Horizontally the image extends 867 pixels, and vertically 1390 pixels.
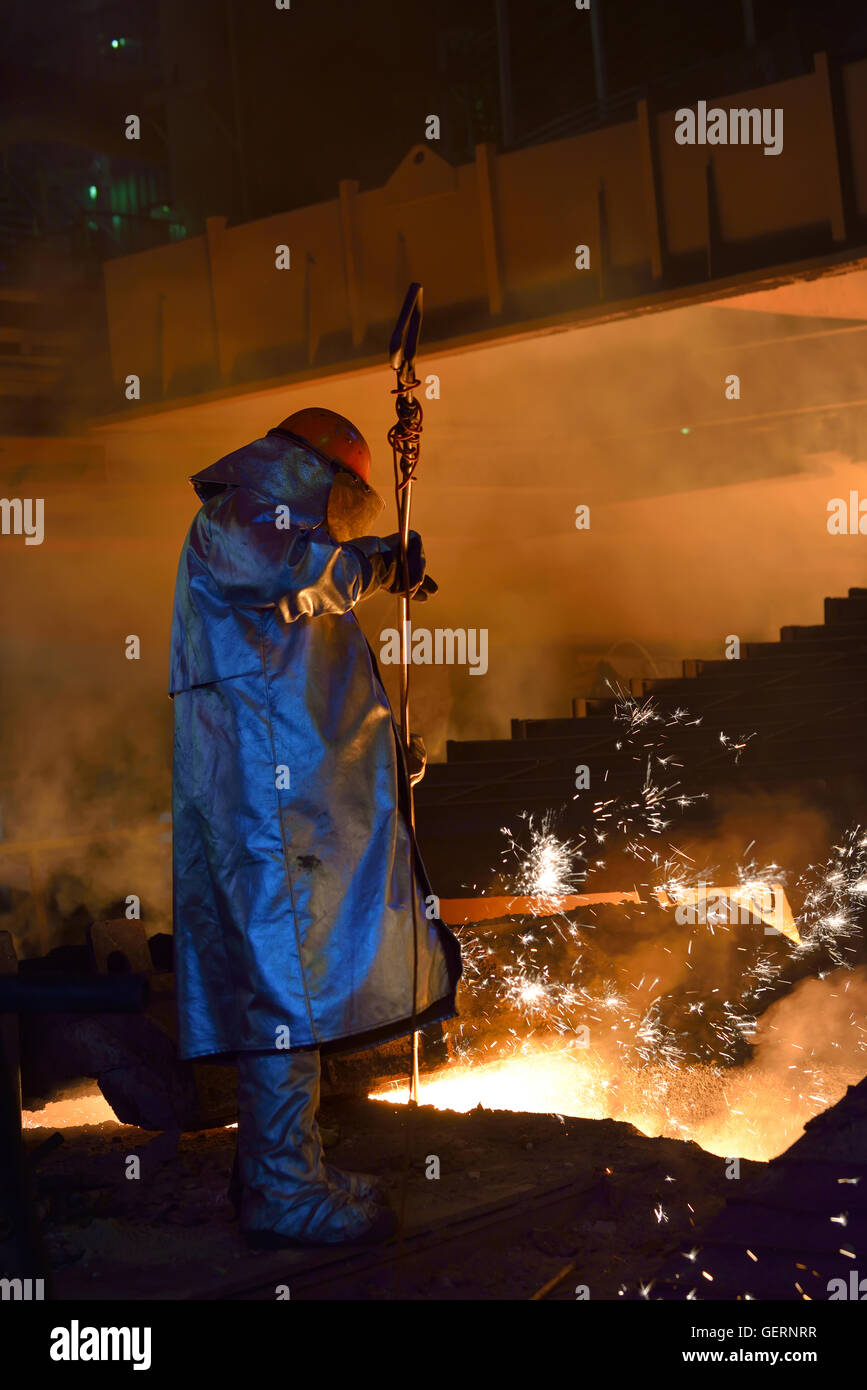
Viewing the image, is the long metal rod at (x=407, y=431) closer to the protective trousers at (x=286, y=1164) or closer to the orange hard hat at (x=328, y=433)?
the orange hard hat at (x=328, y=433)

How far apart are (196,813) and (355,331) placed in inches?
138

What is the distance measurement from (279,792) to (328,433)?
81 cm

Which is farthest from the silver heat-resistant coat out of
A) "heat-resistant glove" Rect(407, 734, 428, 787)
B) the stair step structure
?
the stair step structure

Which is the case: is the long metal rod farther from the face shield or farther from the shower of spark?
the shower of spark

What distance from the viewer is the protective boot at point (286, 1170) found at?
2.37 meters

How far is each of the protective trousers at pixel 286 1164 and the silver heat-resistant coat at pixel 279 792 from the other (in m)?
0.08

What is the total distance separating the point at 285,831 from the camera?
242 cm

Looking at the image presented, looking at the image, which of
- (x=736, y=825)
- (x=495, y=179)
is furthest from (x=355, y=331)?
(x=736, y=825)

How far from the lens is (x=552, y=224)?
5.07 m

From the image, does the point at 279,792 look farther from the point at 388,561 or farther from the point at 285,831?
the point at 388,561

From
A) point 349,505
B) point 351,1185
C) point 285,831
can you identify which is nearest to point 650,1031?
point 351,1185

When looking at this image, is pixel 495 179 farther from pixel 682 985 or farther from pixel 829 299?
pixel 682 985

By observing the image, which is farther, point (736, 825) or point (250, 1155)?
point (736, 825)

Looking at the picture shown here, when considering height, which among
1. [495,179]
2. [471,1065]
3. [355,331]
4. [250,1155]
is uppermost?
[495,179]
